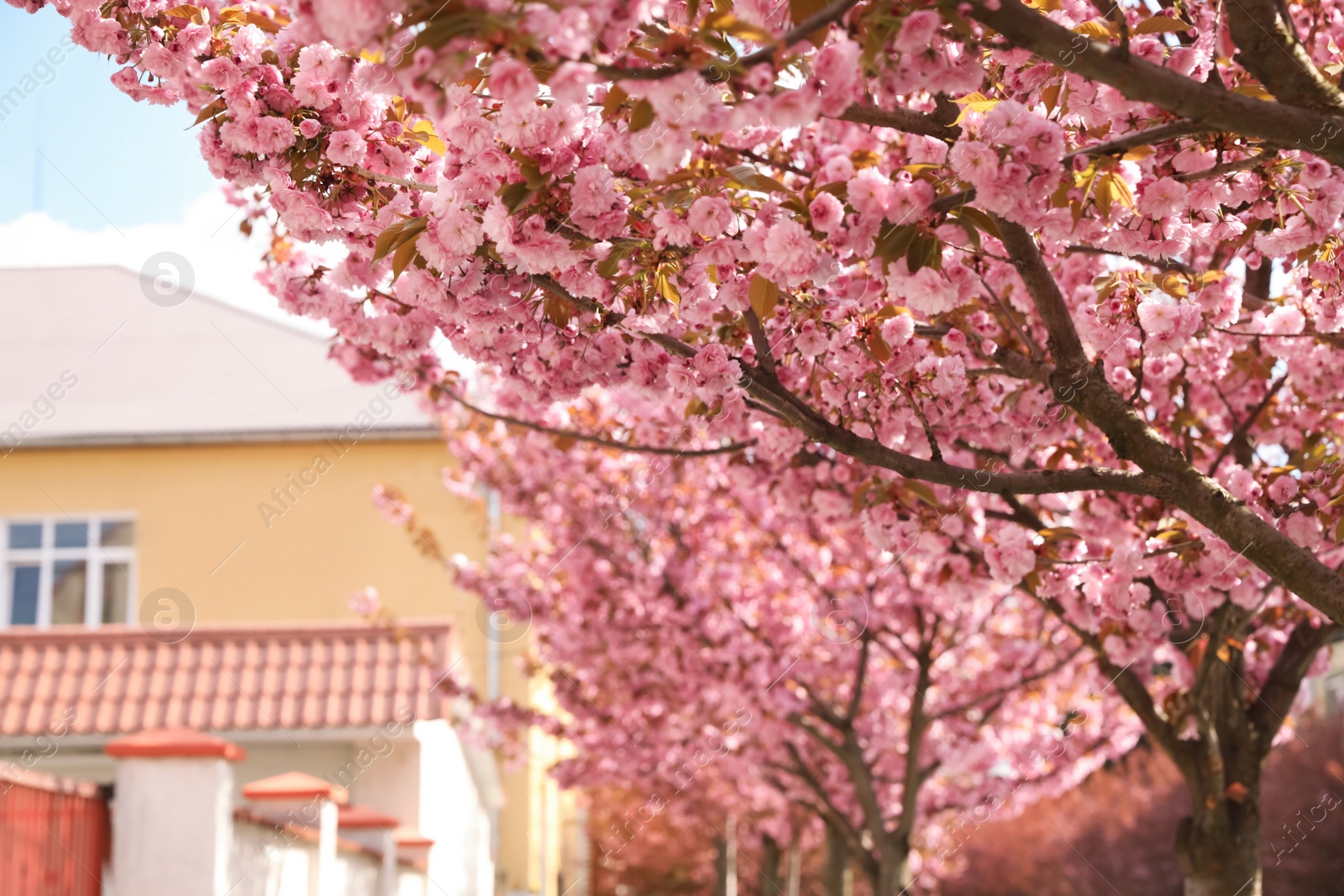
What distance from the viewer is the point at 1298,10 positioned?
430cm

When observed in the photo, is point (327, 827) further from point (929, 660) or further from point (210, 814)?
point (929, 660)

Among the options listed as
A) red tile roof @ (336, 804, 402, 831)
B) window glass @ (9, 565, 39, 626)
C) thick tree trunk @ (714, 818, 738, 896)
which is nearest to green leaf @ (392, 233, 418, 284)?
red tile roof @ (336, 804, 402, 831)

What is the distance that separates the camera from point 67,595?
54.5 feet

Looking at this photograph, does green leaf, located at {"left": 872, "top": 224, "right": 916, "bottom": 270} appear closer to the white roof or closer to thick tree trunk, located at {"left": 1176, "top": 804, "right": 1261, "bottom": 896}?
thick tree trunk, located at {"left": 1176, "top": 804, "right": 1261, "bottom": 896}

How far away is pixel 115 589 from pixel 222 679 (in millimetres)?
9014

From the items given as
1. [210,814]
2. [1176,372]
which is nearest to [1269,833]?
[1176,372]

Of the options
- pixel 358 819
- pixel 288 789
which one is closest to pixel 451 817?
pixel 358 819

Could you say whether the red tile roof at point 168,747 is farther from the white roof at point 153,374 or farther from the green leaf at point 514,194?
the white roof at point 153,374

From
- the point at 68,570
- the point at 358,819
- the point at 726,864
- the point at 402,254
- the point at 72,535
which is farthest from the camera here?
the point at 726,864

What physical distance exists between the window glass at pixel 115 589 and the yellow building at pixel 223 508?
2 cm

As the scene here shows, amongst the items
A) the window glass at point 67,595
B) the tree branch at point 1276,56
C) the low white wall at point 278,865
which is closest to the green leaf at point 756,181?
the tree branch at point 1276,56

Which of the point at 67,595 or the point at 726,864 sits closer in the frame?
the point at 67,595

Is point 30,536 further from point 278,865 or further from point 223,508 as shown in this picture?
point 278,865

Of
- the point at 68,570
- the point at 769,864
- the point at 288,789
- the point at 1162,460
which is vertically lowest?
the point at 769,864
